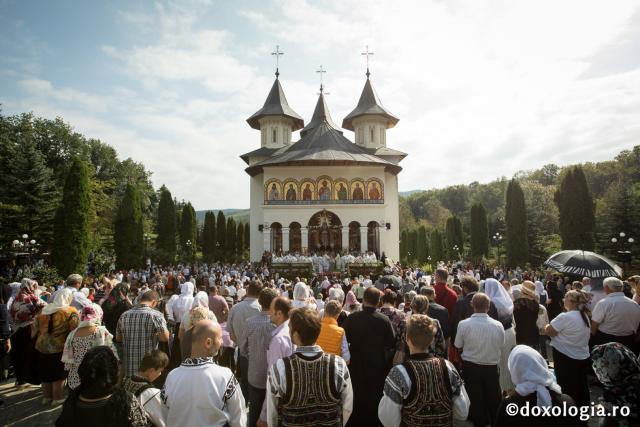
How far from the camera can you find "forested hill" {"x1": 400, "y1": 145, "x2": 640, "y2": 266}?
25578mm

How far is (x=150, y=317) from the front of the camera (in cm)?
516

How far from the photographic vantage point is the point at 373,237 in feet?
107

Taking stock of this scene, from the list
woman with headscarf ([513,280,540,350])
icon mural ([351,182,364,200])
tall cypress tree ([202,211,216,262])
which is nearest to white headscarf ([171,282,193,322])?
woman with headscarf ([513,280,540,350])

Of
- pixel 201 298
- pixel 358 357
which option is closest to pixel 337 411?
pixel 358 357

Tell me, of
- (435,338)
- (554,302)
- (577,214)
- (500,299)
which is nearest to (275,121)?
(577,214)

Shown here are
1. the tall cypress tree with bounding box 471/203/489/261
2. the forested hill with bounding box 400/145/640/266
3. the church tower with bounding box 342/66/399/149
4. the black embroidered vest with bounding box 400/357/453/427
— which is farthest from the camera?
the tall cypress tree with bounding box 471/203/489/261

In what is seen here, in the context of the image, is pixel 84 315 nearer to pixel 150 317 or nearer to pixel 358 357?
pixel 150 317

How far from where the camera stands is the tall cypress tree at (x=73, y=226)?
68.9 feet

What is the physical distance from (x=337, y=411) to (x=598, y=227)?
32.0m

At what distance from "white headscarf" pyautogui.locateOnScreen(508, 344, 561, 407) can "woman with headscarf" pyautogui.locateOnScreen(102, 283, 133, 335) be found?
5701mm

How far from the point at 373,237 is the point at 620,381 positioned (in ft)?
96.9

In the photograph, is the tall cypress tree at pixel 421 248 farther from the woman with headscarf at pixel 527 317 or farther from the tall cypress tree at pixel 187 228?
the woman with headscarf at pixel 527 317

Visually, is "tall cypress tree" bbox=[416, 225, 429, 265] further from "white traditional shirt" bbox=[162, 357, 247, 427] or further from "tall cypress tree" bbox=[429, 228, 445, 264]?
"white traditional shirt" bbox=[162, 357, 247, 427]

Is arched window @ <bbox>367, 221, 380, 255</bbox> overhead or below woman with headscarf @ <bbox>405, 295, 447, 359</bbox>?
overhead
